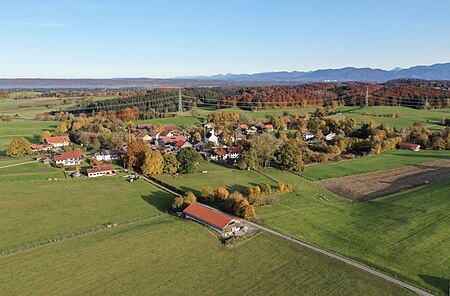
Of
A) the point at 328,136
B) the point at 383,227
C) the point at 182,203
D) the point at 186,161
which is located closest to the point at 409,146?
the point at 328,136

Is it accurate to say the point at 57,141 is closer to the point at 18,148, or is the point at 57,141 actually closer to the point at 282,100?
the point at 18,148

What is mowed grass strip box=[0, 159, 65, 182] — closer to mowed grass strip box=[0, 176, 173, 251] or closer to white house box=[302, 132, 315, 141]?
mowed grass strip box=[0, 176, 173, 251]

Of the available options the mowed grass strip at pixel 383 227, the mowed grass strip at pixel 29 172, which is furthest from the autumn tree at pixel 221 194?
the mowed grass strip at pixel 29 172

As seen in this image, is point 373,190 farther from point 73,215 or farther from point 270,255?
point 73,215

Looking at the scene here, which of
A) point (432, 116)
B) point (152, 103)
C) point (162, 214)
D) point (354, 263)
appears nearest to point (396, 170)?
point (354, 263)

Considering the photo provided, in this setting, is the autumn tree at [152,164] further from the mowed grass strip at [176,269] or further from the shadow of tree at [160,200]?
the mowed grass strip at [176,269]

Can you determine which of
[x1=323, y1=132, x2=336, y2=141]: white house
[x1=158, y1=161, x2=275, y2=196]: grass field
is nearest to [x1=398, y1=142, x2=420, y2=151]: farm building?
[x1=323, y1=132, x2=336, y2=141]: white house
